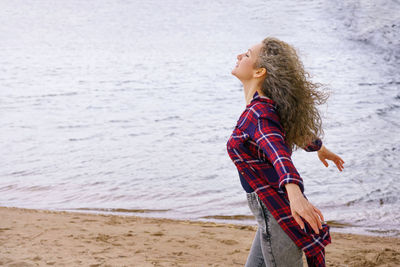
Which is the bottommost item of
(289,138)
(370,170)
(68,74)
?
(68,74)

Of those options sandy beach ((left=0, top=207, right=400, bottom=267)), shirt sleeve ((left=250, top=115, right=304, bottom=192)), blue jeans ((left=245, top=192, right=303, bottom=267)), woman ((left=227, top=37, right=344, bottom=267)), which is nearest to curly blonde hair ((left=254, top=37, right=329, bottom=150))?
woman ((left=227, top=37, right=344, bottom=267))

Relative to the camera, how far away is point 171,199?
24.1 feet

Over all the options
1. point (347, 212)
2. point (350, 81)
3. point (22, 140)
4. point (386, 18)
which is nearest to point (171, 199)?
point (347, 212)

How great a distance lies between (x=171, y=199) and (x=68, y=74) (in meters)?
16.3

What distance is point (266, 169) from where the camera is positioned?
1.97 meters

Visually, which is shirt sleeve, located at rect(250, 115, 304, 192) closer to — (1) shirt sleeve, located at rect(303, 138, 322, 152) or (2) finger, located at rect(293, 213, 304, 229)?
(2) finger, located at rect(293, 213, 304, 229)

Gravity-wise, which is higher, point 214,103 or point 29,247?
point 29,247

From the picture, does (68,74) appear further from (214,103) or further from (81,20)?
(81,20)

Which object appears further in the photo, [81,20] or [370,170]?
[81,20]

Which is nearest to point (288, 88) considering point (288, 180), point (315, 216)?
point (288, 180)

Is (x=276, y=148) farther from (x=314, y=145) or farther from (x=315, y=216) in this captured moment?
(x=314, y=145)

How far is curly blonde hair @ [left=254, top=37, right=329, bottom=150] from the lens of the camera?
6.76 ft

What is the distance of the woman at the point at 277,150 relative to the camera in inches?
72.1

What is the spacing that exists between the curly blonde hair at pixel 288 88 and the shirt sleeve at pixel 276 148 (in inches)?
4.8
